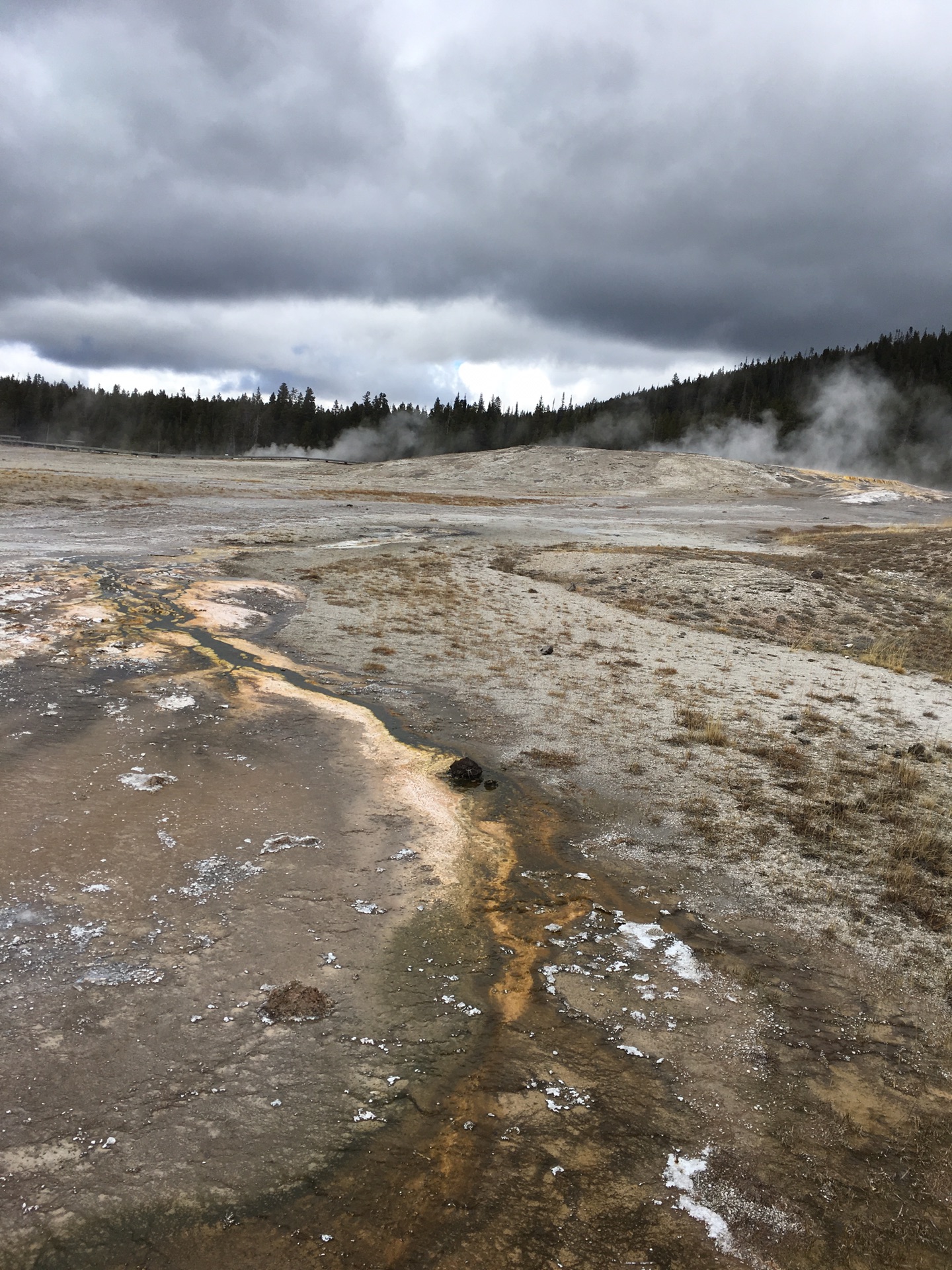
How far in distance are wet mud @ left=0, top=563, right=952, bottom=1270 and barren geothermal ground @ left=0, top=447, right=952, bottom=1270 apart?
0.7 inches

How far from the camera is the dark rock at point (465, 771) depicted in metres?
8.11

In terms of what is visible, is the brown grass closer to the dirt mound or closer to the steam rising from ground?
the dirt mound

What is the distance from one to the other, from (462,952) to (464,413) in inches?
4464

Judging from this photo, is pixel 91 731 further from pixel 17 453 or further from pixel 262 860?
pixel 17 453

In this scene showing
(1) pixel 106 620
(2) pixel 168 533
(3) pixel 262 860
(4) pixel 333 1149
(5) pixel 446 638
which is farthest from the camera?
(2) pixel 168 533

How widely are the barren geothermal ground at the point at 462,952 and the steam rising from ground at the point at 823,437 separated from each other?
77989mm

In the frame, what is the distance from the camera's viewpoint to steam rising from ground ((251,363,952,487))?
8969 centimetres

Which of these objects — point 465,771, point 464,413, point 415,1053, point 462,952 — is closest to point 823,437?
point 464,413

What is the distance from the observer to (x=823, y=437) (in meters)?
93.4

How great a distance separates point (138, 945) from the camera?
4.95 metres

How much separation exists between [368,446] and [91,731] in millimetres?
106325

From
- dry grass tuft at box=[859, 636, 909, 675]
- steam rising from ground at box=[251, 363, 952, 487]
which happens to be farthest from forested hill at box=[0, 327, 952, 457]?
dry grass tuft at box=[859, 636, 909, 675]

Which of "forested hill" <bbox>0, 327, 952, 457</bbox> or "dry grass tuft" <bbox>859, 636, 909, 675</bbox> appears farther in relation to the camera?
"forested hill" <bbox>0, 327, 952, 457</bbox>

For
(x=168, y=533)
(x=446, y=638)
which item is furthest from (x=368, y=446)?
(x=446, y=638)
